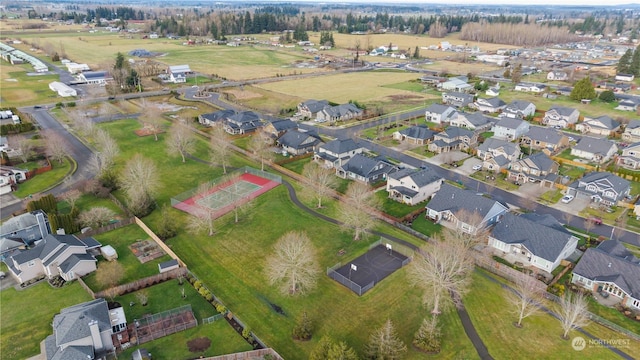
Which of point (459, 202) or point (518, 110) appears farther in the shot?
point (518, 110)

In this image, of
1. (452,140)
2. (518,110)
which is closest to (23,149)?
(452,140)

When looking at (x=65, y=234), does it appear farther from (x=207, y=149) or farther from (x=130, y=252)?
(x=207, y=149)

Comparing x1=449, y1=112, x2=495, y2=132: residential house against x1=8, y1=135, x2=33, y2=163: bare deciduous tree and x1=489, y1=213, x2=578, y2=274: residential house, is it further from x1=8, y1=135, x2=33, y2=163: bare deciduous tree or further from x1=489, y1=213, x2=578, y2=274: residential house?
x1=8, y1=135, x2=33, y2=163: bare deciduous tree

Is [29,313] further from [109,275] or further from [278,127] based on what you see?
[278,127]

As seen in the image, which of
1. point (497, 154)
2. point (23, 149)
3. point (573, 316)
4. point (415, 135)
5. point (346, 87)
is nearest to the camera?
point (573, 316)

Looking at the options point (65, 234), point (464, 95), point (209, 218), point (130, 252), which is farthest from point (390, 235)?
point (464, 95)

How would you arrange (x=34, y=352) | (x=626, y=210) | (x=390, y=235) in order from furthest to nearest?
(x=626, y=210) → (x=390, y=235) → (x=34, y=352)
